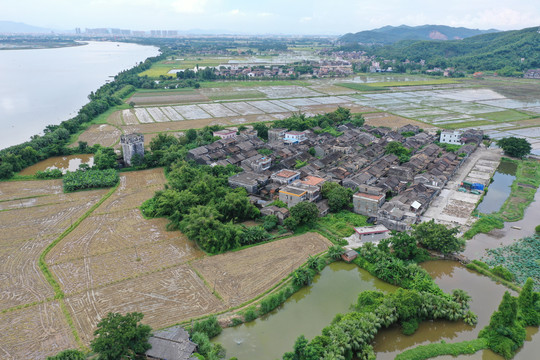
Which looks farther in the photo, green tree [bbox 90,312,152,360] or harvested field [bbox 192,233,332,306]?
harvested field [bbox 192,233,332,306]

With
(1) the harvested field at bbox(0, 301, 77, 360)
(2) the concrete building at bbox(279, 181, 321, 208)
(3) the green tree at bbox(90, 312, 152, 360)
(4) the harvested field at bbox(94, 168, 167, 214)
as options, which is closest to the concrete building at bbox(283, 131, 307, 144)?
(2) the concrete building at bbox(279, 181, 321, 208)

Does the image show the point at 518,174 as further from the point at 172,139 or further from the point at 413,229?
the point at 172,139

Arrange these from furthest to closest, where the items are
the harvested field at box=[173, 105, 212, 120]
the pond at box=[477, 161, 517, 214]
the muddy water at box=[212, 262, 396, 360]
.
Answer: the harvested field at box=[173, 105, 212, 120]
the pond at box=[477, 161, 517, 214]
the muddy water at box=[212, 262, 396, 360]

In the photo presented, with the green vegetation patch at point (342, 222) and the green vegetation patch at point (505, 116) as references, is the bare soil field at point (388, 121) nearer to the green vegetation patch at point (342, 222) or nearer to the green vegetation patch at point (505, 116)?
the green vegetation patch at point (505, 116)

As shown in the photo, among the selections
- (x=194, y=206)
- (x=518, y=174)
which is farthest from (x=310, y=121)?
(x=194, y=206)

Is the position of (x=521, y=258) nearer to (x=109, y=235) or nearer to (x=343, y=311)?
(x=343, y=311)

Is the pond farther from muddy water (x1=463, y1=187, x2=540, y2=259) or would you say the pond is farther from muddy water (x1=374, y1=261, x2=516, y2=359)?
muddy water (x1=374, y1=261, x2=516, y2=359)

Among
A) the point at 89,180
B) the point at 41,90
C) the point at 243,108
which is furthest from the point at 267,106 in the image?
the point at 41,90

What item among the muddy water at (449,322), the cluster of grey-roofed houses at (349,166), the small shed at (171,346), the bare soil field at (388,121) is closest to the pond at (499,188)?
the cluster of grey-roofed houses at (349,166)
